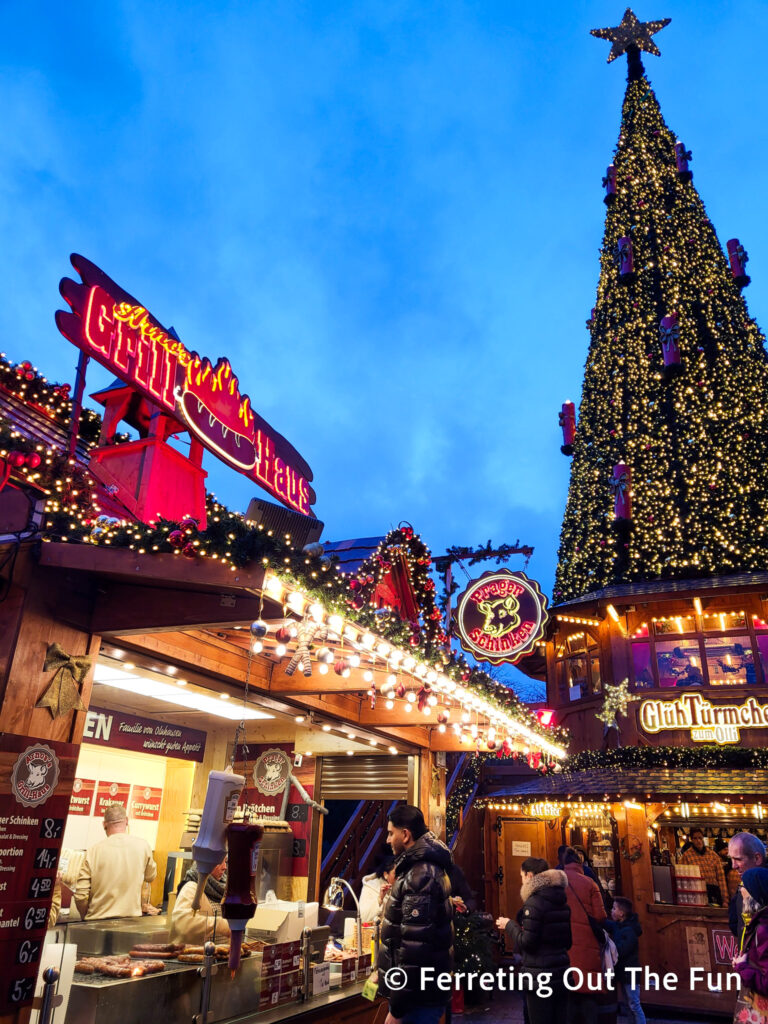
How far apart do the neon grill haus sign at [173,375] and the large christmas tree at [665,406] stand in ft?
29.2

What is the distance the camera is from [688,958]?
11.8 metres

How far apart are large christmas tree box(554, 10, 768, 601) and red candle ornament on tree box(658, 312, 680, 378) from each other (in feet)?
0.11

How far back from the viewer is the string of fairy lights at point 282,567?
464 centimetres

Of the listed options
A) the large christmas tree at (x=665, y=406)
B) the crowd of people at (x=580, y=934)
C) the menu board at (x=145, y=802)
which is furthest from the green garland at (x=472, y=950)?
the large christmas tree at (x=665, y=406)

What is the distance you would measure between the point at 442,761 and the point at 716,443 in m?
9.60

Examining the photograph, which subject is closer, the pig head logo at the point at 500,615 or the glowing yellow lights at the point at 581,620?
the pig head logo at the point at 500,615

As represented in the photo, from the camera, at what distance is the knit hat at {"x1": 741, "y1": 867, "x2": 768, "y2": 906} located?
14.4 ft

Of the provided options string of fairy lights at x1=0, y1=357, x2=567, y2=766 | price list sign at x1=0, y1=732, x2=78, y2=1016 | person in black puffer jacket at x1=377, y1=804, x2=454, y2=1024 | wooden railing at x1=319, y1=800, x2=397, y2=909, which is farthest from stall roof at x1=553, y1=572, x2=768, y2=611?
price list sign at x1=0, y1=732, x2=78, y2=1016

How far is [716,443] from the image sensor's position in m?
15.8

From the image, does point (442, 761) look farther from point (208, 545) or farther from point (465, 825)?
point (208, 545)

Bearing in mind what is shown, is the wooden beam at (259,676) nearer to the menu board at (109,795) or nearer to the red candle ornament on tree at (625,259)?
the menu board at (109,795)

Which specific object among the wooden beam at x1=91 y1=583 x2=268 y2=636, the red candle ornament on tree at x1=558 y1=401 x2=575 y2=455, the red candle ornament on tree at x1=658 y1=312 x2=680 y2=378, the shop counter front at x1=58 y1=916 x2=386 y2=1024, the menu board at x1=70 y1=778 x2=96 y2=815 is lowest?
the shop counter front at x1=58 y1=916 x2=386 y2=1024

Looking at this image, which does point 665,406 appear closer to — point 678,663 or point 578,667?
point 678,663

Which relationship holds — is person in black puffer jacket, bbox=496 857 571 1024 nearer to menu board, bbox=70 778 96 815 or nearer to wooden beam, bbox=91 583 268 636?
wooden beam, bbox=91 583 268 636
